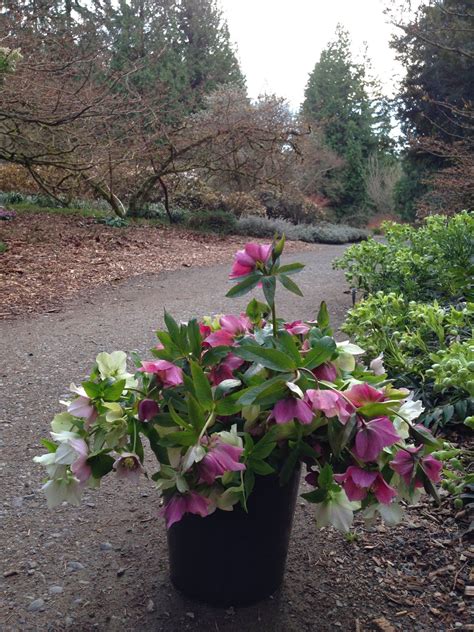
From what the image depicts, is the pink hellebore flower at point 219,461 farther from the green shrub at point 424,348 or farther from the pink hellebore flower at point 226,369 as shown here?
the green shrub at point 424,348

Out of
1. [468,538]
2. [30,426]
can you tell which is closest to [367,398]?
[468,538]

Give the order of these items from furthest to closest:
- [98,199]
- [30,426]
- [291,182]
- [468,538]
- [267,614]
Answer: [291,182] → [98,199] → [30,426] → [468,538] → [267,614]

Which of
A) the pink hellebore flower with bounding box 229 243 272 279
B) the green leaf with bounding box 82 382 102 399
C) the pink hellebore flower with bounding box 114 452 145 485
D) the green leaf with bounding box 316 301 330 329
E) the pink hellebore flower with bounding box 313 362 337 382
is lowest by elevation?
the pink hellebore flower with bounding box 114 452 145 485

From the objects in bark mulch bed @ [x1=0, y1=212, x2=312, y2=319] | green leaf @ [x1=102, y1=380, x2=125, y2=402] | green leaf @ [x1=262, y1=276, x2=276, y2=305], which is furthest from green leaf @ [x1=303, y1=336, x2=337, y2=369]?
bark mulch bed @ [x1=0, y1=212, x2=312, y2=319]

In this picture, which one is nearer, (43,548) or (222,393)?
(222,393)

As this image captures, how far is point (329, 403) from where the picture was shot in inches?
42.4

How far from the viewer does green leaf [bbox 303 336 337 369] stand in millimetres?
1148

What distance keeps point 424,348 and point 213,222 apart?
851 centimetres

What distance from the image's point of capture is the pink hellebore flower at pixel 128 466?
1194 mm

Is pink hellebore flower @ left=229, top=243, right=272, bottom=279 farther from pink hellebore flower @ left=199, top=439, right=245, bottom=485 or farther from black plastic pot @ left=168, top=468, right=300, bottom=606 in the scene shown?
black plastic pot @ left=168, top=468, right=300, bottom=606

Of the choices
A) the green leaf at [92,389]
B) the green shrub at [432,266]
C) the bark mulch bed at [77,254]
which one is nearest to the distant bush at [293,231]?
the bark mulch bed at [77,254]

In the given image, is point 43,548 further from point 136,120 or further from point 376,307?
point 136,120

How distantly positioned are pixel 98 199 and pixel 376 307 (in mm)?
9642

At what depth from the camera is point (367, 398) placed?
3.77 feet
